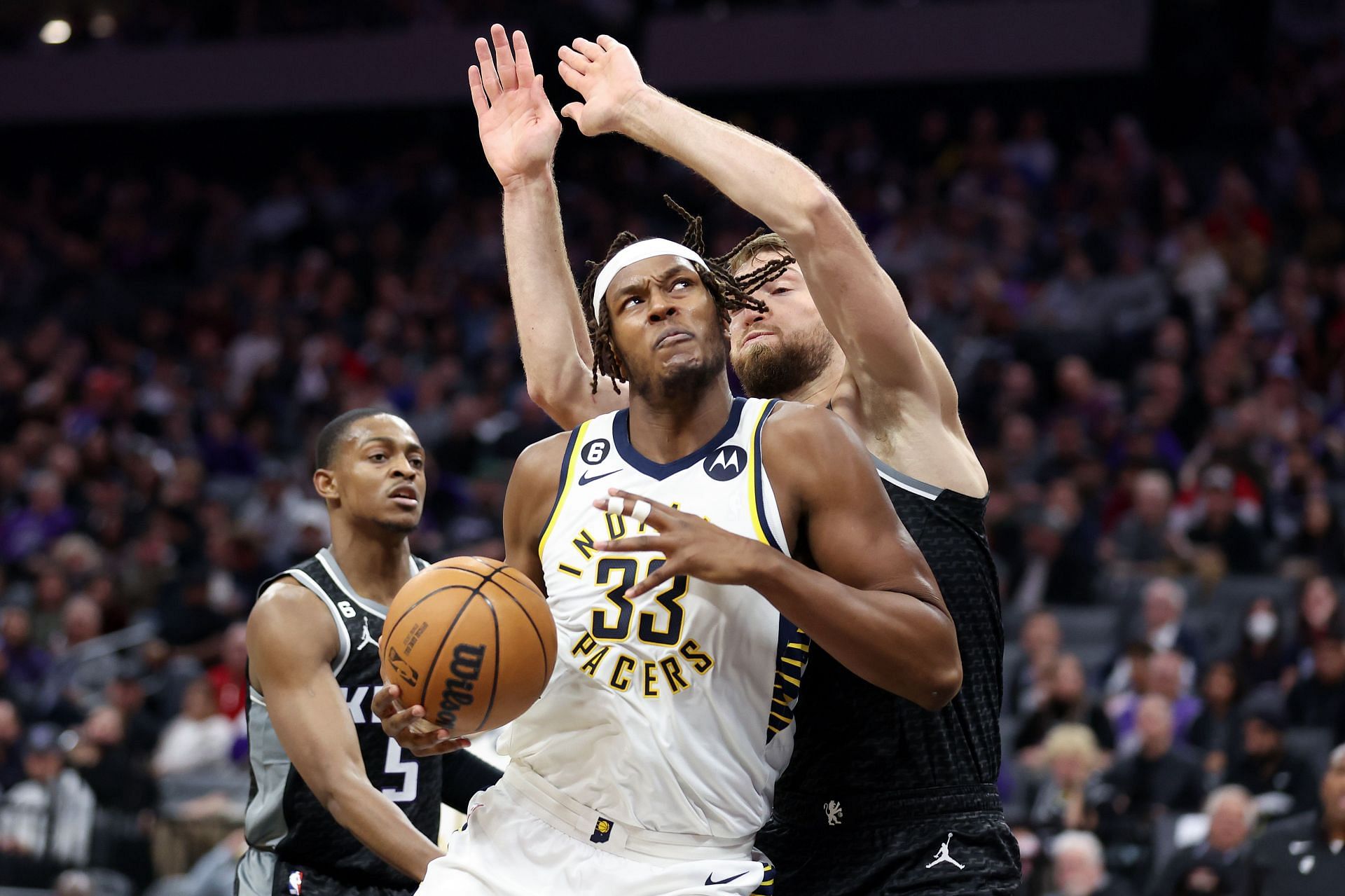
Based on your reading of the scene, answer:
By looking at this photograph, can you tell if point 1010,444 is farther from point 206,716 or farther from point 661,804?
point 661,804

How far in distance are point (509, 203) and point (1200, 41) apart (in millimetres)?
14806

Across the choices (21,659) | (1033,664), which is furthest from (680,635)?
(21,659)

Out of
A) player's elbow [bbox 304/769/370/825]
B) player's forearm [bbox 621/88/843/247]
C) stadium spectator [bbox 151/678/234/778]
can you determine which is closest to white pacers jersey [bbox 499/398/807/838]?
player's forearm [bbox 621/88/843/247]

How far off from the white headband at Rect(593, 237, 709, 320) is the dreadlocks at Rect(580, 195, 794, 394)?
3 cm

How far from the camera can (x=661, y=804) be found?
3357mm

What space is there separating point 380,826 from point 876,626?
1.88 m

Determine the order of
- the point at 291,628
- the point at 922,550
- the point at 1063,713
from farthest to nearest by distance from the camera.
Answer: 1. the point at 1063,713
2. the point at 291,628
3. the point at 922,550

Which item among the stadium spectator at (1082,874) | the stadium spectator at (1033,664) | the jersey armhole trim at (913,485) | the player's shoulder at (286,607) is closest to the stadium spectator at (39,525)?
the stadium spectator at (1033,664)

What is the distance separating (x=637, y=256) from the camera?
3.64m

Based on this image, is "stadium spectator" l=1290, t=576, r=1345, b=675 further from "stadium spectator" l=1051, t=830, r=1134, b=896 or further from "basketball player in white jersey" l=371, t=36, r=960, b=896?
"basketball player in white jersey" l=371, t=36, r=960, b=896

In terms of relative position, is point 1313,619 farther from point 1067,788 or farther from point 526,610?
point 526,610

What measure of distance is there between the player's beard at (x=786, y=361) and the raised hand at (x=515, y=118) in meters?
0.84

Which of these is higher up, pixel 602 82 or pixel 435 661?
pixel 602 82

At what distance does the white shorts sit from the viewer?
3.32 meters
